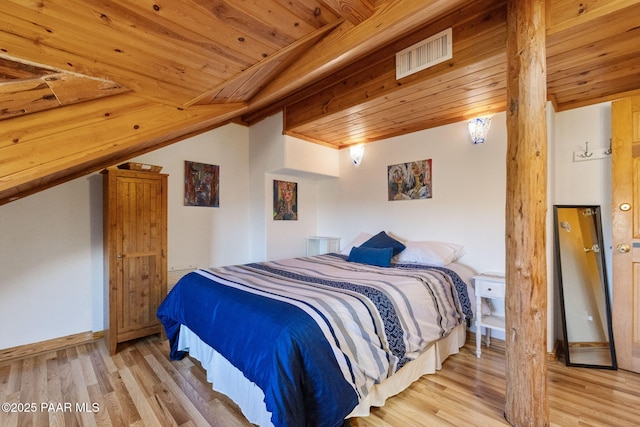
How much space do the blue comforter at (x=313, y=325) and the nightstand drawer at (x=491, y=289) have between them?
0.74ft

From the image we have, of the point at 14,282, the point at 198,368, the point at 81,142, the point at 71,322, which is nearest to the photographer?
the point at 81,142

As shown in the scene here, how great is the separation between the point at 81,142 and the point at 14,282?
93.1 inches

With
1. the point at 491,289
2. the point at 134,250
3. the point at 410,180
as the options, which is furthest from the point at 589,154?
the point at 134,250

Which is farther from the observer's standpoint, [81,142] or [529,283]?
[529,283]

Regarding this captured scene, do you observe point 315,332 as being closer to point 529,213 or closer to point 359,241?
point 529,213

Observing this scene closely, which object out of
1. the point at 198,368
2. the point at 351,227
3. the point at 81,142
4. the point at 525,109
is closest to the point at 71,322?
the point at 198,368

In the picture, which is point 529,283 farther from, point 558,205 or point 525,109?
point 558,205

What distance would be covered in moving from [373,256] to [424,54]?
6.23 feet

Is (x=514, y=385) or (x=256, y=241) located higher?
(x=256, y=241)

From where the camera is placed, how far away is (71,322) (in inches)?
111

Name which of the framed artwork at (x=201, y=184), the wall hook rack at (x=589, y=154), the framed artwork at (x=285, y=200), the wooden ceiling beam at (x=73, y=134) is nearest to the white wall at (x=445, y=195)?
the wall hook rack at (x=589, y=154)

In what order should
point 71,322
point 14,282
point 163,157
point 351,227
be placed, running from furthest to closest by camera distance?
point 351,227, point 163,157, point 71,322, point 14,282

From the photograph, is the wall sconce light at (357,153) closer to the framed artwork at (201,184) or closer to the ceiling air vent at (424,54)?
the ceiling air vent at (424,54)

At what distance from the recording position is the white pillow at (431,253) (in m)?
2.90
